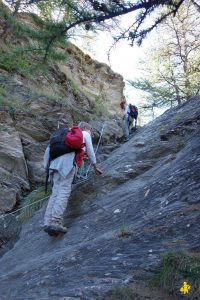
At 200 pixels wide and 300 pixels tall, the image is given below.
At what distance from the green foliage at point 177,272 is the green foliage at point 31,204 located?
513 cm

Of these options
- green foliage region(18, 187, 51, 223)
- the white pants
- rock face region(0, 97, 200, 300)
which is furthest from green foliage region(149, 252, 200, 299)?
green foliage region(18, 187, 51, 223)

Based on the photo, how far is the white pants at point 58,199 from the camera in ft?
21.8

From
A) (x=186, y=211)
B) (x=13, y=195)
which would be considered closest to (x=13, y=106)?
(x=13, y=195)

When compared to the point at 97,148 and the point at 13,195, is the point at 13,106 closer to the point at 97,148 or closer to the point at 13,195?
the point at 97,148

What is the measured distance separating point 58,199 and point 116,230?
4.11 feet

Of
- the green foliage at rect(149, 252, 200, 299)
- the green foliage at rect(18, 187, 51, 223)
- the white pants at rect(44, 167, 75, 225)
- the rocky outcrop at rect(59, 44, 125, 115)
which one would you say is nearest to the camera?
the green foliage at rect(149, 252, 200, 299)

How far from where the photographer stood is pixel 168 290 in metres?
4.30

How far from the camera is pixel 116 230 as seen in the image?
5887 millimetres

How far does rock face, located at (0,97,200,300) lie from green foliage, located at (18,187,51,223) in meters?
0.52

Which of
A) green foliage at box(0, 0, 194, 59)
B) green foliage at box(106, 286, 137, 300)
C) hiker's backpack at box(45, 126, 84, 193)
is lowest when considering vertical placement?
green foliage at box(106, 286, 137, 300)

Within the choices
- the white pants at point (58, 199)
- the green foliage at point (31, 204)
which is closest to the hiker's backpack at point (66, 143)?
the white pants at point (58, 199)

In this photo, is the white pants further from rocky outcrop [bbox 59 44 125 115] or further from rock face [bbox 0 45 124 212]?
rocky outcrop [bbox 59 44 125 115]

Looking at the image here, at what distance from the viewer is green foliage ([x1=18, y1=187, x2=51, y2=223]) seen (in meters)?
9.26

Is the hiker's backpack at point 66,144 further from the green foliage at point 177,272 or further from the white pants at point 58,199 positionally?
the green foliage at point 177,272
